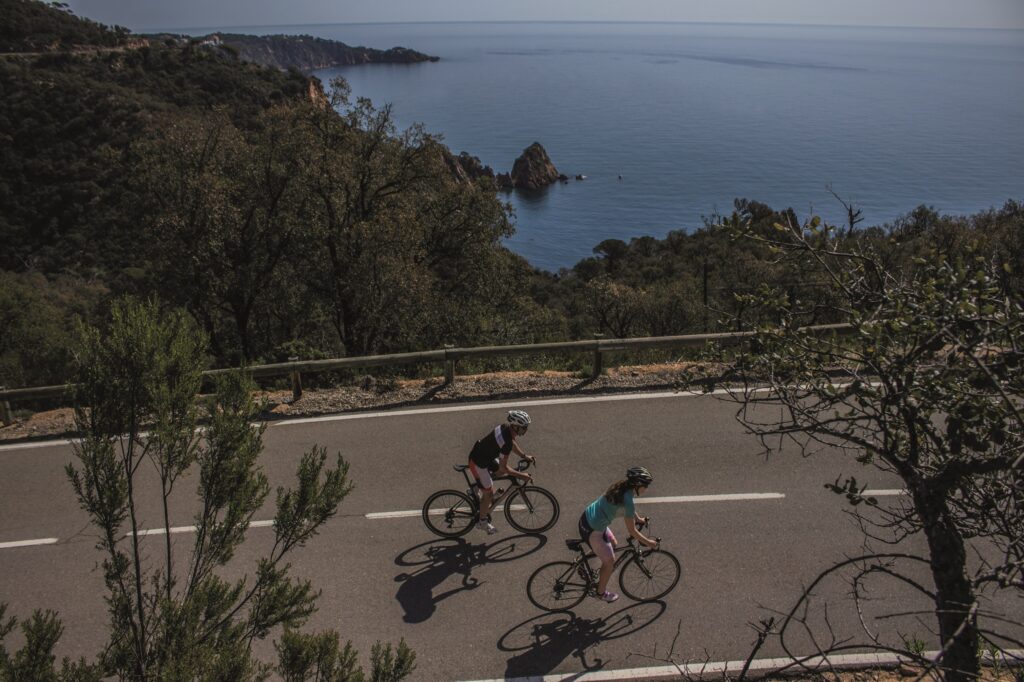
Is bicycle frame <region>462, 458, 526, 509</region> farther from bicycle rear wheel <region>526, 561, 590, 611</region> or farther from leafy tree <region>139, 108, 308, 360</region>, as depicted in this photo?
leafy tree <region>139, 108, 308, 360</region>

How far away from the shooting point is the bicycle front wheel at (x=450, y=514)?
8.72 meters

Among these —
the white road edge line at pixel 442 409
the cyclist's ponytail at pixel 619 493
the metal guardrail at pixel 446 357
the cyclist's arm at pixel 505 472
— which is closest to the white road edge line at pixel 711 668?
the cyclist's ponytail at pixel 619 493

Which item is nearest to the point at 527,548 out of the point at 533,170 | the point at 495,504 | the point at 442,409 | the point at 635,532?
the point at 495,504

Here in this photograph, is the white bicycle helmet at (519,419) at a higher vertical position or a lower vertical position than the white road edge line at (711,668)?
higher

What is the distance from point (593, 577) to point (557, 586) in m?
0.42

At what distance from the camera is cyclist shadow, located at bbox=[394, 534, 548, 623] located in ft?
25.2

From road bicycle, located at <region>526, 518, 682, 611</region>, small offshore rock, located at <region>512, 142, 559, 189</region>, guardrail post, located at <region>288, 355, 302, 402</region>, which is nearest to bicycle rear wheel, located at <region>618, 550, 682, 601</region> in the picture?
road bicycle, located at <region>526, 518, 682, 611</region>

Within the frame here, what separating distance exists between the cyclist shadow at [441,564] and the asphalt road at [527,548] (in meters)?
0.02

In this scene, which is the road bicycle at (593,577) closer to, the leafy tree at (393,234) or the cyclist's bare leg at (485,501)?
the cyclist's bare leg at (485,501)

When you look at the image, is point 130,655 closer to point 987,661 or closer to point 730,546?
point 730,546

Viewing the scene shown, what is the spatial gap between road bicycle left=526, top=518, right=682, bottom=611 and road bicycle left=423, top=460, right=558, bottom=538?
1036 millimetres

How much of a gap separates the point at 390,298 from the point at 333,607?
459 inches

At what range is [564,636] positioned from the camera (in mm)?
7168

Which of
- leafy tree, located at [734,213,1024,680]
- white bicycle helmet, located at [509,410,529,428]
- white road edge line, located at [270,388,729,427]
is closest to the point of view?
leafy tree, located at [734,213,1024,680]
